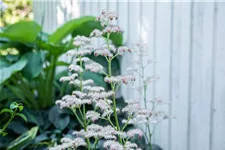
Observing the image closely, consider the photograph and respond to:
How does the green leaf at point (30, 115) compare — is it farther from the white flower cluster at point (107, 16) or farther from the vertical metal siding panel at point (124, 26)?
the white flower cluster at point (107, 16)

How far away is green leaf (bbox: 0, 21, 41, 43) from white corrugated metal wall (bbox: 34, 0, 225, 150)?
23.0 inches

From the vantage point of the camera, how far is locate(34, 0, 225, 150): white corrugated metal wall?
141 cm

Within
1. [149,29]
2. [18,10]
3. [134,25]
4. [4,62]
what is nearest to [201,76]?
[149,29]

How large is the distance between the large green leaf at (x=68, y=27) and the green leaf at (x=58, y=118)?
0.46 metres

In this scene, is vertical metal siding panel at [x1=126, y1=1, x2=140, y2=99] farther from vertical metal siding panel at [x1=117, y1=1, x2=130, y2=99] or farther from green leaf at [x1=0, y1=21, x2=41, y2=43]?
green leaf at [x1=0, y1=21, x2=41, y2=43]

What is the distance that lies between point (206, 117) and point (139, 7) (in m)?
0.74

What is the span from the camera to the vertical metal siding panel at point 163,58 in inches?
65.7

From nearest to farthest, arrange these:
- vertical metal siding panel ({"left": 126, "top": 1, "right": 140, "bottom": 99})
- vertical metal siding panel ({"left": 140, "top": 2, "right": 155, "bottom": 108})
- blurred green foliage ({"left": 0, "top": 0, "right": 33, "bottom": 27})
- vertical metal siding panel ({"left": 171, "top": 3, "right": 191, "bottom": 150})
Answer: vertical metal siding panel ({"left": 171, "top": 3, "right": 191, "bottom": 150}) < vertical metal siding panel ({"left": 140, "top": 2, "right": 155, "bottom": 108}) < vertical metal siding panel ({"left": 126, "top": 1, "right": 140, "bottom": 99}) < blurred green foliage ({"left": 0, "top": 0, "right": 33, "bottom": 27})

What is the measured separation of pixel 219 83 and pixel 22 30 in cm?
125

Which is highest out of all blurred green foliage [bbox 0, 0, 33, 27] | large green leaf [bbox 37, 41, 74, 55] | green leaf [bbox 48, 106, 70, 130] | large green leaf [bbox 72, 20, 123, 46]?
blurred green foliage [bbox 0, 0, 33, 27]

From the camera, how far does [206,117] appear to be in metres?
1.47

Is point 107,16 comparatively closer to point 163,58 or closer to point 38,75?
point 163,58

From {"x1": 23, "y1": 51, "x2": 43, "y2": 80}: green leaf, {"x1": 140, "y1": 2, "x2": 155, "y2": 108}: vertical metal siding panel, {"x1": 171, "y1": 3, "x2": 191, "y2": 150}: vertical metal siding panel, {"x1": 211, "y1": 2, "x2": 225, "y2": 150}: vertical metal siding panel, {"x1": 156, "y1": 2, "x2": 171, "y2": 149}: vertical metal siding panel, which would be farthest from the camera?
Result: {"x1": 23, "y1": 51, "x2": 43, "y2": 80}: green leaf

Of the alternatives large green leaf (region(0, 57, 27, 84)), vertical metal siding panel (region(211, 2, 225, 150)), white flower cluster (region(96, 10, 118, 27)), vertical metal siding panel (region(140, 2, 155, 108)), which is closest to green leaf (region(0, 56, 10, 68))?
large green leaf (region(0, 57, 27, 84))
